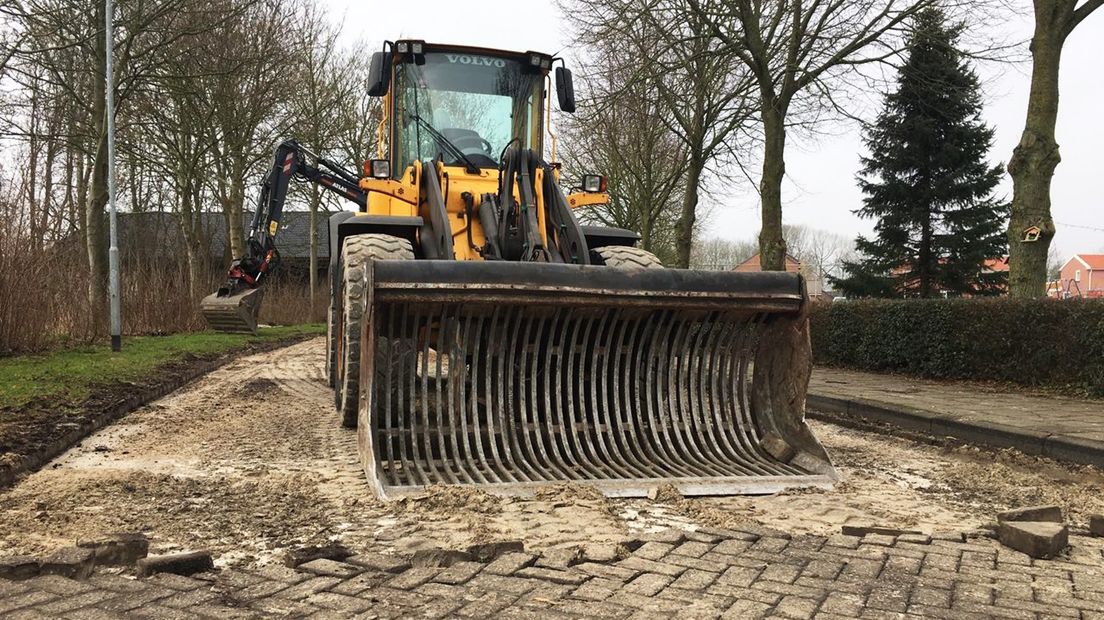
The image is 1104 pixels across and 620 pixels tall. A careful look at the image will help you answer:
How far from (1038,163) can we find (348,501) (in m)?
9.26

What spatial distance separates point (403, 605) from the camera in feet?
8.36

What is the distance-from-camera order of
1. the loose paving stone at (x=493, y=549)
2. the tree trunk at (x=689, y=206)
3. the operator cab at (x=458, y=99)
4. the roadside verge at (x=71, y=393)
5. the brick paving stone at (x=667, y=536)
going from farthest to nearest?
the tree trunk at (x=689, y=206), the operator cab at (x=458, y=99), the roadside verge at (x=71, y=393), the brick paving stone at (x=667, y=536), the loose paving stone at (x=493, y=549)

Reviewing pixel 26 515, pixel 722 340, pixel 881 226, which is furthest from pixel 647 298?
pixel 881 226

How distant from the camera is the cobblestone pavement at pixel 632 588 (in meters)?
2.52

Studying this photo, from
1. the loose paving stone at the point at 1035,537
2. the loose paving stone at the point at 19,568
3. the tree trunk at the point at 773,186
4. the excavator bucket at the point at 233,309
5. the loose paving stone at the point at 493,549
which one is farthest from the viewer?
the tree trunk at the point at 773,186

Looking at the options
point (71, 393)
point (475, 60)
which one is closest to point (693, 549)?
point (475, 60)

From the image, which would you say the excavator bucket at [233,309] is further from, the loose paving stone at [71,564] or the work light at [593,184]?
the loose paving stone at [71,564]

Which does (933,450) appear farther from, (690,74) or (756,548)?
(690,74)

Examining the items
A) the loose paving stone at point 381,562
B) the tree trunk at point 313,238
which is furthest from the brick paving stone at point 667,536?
the tree trunk at point 313,238

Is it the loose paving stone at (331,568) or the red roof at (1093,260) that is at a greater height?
the red roof at (1093,260)

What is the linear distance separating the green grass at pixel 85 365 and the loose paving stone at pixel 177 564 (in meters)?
3.95

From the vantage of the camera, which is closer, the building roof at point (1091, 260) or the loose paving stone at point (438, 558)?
the loose paving stone at point (438, 558)

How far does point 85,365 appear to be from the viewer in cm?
906

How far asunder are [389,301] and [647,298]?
131 centimetres
